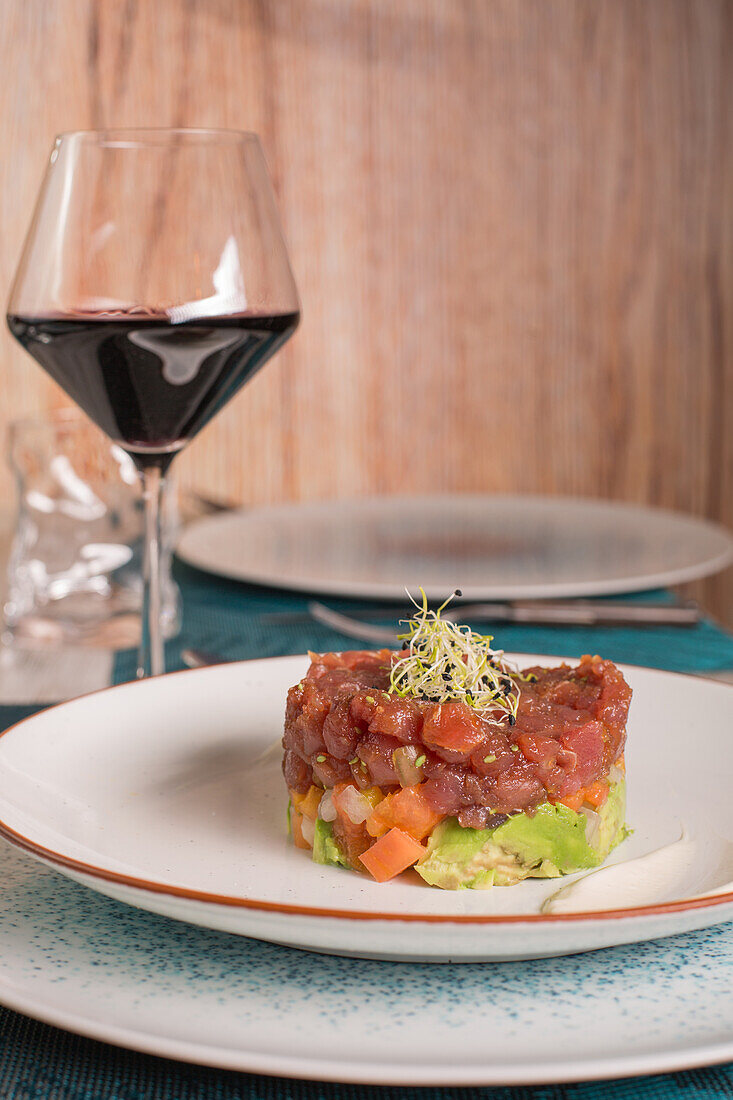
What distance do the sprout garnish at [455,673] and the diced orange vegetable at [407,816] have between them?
0.06 metres

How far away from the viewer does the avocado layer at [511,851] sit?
629 millimetres

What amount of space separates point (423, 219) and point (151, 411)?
146 cm

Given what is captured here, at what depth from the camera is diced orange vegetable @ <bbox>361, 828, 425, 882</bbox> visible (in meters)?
0.63

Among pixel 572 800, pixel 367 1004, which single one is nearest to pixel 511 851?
pixel 572 800

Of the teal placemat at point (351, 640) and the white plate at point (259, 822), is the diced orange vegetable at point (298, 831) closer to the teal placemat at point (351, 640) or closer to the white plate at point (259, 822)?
the white plate at point (259, 822)

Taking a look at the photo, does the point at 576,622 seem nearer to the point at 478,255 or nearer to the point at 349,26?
the point at 478,255

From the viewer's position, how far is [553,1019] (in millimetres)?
493

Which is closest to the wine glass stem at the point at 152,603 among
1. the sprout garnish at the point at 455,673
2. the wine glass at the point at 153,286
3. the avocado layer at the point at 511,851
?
the wine glass at the point at 153,286

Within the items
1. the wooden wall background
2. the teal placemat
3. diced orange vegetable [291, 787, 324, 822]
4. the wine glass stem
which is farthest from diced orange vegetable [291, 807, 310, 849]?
the wooden wall background

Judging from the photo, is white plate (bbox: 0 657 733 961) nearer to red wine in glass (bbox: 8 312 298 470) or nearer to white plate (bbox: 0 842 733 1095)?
white plate (bbox: 0 842 733 1095)

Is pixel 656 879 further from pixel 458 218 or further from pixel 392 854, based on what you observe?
pixel 458 218

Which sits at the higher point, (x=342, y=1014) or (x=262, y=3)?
(x=262, y=3)

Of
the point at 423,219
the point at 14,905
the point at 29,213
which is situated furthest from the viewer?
the point at 423,219

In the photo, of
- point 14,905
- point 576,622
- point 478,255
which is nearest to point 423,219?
point 478,255
